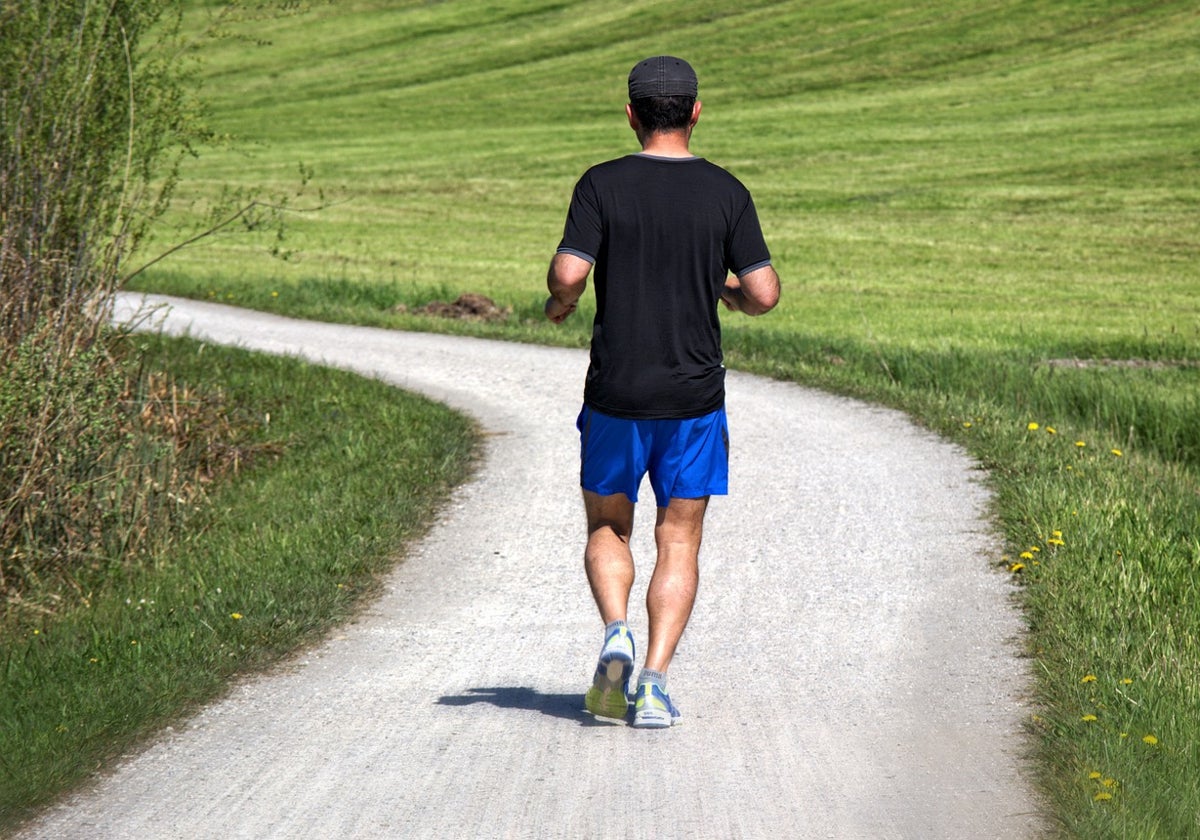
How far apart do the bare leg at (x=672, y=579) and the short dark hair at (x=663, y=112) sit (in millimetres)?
1172

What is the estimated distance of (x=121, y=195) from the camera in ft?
29.9

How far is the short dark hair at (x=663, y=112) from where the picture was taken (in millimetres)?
4863

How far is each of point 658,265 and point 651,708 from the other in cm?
137

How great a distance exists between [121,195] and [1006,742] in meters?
6.17

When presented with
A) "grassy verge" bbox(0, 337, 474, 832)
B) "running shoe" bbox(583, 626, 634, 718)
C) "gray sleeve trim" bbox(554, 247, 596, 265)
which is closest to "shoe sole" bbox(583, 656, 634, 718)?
"running shoe" bbox(583, 626, 634, 718)

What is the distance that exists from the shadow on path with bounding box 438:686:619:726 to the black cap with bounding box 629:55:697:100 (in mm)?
1985

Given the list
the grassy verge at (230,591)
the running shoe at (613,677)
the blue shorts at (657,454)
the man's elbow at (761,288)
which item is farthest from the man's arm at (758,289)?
the grassy verge at (230,591)

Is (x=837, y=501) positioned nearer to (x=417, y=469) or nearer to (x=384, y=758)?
(x=417, y=469)

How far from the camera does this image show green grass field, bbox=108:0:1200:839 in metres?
6.37

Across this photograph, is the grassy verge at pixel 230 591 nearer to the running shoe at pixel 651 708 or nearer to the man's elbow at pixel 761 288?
the running shoe at pixel 651 708

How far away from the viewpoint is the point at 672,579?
5.18 metres

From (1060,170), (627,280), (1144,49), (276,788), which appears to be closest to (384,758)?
(276,788)

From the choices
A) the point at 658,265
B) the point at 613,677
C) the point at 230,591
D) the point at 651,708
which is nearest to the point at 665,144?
the point at 658,265

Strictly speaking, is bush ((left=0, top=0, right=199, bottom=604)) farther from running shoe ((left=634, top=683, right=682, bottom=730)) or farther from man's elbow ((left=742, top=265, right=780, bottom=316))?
man's elbow ((left=742, top=265, right=780, bottom=316))
